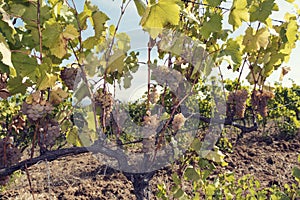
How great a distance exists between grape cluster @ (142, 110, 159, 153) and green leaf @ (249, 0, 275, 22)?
67 centimetres

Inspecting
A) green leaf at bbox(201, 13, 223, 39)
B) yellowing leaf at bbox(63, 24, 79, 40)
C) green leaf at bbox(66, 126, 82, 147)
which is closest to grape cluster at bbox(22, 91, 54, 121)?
yellowing leaf at bbox(63, 24, 79, 40)

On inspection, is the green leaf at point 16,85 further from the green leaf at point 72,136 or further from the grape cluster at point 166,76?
the grape cluster at point 166,76

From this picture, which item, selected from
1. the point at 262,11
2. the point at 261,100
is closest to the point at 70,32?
the point at 262,11

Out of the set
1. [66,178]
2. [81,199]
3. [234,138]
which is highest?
[234,138]

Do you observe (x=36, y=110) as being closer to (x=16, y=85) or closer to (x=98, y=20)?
(x=16, y=85)

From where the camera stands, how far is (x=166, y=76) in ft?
5.82

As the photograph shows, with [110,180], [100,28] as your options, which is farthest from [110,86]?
[110,180]

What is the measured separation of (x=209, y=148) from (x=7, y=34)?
3.97 feet

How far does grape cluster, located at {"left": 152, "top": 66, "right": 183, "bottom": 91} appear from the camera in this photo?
1773 mm

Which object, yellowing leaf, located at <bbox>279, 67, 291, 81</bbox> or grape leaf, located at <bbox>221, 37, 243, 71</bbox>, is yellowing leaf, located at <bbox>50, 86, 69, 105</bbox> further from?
yellowing leaf, located at <bbox>279, 67, 291, 81</bbox>

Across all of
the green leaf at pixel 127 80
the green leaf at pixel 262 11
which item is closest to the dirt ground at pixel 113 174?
the green leaf at pixel 127 80

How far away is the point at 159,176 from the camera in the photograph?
5031mm

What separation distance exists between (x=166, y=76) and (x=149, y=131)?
11.3 inches

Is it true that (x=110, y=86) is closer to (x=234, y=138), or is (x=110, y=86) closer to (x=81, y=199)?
(x=81, y=199)
